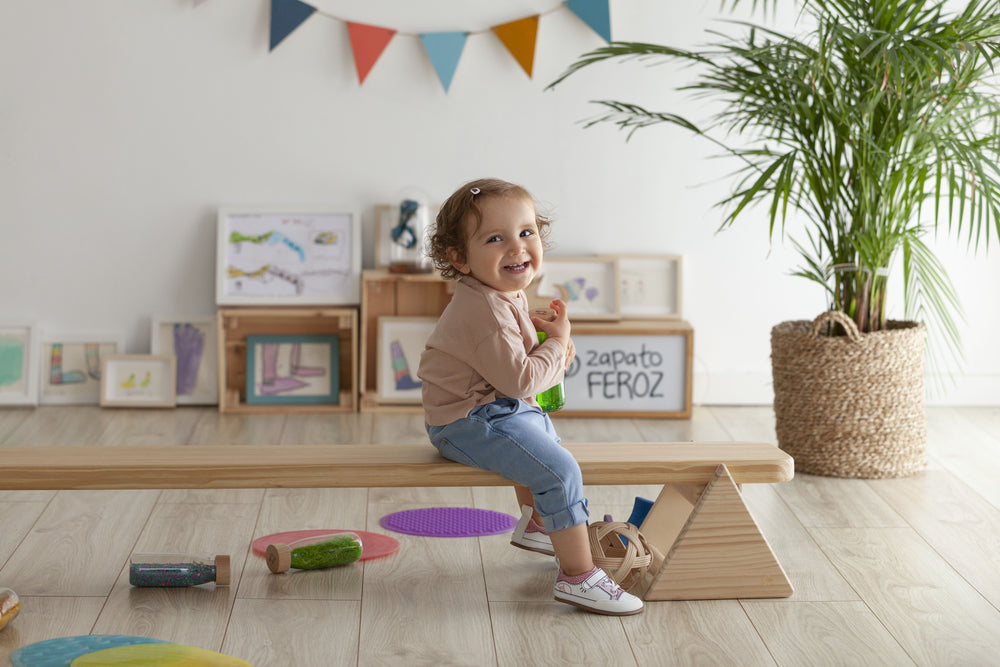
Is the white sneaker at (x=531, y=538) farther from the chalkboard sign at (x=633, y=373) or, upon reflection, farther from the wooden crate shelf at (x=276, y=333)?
the wooden crate shelf at (x=276, y=333)

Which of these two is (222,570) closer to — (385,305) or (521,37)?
(385,305)

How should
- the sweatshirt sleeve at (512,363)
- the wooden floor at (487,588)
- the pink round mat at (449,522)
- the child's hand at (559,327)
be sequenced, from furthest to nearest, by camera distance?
1. the pink round mat at (449,522)
2. the child's hand at (559,327)
3. the sweatshirt sleeve at (512,363)
4. the wooden floor at (487,588)

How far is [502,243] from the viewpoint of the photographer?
1.99 metres

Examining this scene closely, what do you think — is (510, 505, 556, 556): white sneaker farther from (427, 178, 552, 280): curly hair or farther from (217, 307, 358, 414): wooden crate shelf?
(217, 307, 358, 414): wooden crate shelf

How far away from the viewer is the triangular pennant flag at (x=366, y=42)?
11.9 ft

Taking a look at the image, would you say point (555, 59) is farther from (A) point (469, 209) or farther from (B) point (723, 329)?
(A) point (469, 209)

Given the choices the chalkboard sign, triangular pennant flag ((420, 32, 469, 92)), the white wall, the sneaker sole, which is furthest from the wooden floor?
triangular pennant flag ((420, 32, 469, 92))

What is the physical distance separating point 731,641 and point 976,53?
1.45 meters

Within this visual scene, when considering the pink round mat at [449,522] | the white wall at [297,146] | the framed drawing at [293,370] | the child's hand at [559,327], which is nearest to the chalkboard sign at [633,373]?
the white wall at [297,146]

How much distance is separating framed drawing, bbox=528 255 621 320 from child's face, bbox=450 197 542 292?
169 centimetres

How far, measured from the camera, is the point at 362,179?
3.74m

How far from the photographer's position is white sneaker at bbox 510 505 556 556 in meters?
2.19

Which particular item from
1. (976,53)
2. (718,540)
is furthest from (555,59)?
(718,540)

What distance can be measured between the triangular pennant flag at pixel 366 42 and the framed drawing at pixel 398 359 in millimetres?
837
